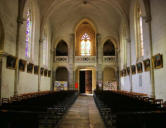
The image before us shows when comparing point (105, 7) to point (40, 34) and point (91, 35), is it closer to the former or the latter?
point (91, 35)

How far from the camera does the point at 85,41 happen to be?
2612 cm

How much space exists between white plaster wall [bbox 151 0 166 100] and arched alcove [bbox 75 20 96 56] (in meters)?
15.1

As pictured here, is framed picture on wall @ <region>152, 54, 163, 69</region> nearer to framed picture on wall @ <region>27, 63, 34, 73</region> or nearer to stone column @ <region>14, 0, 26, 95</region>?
stone column @ <region>14, 0, 26, 95</region>

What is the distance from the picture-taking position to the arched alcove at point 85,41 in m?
25.7

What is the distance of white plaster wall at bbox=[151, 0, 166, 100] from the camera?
9.42 m

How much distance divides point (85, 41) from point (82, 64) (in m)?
4.92

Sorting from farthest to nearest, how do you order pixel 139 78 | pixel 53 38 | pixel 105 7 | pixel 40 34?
1. pixel 53 38
2. pixel 105 7
3. pixel 40 34
4. pixel 139 78

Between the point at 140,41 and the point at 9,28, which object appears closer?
the point at 9,28

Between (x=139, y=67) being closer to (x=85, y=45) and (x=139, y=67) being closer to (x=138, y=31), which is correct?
(x=138, y=31)

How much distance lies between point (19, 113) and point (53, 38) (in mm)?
20766

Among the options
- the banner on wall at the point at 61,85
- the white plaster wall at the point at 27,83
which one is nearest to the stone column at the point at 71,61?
Result: the banner on wall at the point at 61,85

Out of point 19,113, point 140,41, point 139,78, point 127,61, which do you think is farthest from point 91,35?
point 19,113

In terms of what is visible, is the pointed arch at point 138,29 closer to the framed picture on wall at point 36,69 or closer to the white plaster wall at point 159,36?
the white plaster wall at point 159,36

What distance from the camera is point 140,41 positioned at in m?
14.6
